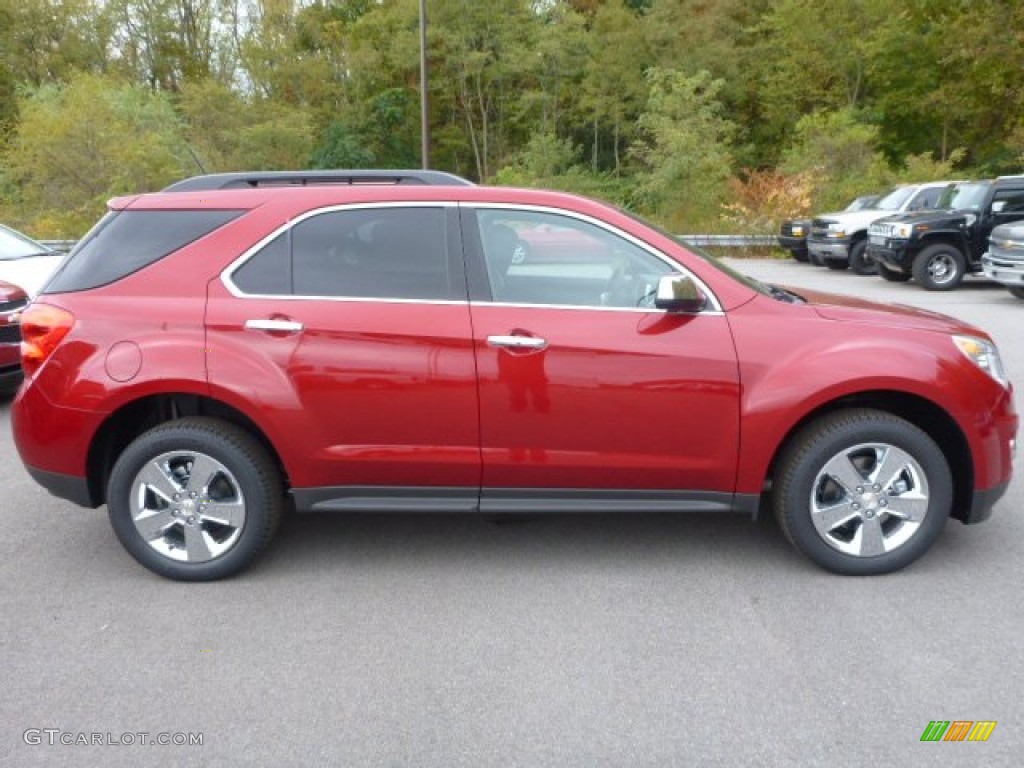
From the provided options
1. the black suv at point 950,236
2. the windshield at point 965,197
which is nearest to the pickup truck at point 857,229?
the windshield at point 965,197

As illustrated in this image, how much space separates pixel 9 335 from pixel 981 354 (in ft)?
22.1

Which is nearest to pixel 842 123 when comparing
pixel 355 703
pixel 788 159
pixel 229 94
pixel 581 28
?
pixel 788 159

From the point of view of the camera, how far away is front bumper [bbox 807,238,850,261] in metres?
18.0

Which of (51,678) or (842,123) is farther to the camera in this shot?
(842,123)

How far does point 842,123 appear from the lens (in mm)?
30125

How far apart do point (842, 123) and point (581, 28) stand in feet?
69.4

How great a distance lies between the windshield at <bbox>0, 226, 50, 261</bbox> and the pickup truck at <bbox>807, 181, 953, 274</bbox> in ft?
47.2

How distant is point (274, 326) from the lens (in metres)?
3.92

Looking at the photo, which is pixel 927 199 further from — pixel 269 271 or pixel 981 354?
pixel 269 271

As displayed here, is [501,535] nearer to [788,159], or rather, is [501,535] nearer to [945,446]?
[945,446]

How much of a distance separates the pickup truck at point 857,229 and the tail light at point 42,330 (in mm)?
16493

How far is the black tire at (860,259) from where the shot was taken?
59.0 feet

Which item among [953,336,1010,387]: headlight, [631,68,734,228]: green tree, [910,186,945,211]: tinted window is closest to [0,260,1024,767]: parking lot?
[953,336,1010,387]: headlight

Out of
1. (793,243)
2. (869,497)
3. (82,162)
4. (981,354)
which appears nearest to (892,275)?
(793,243)
